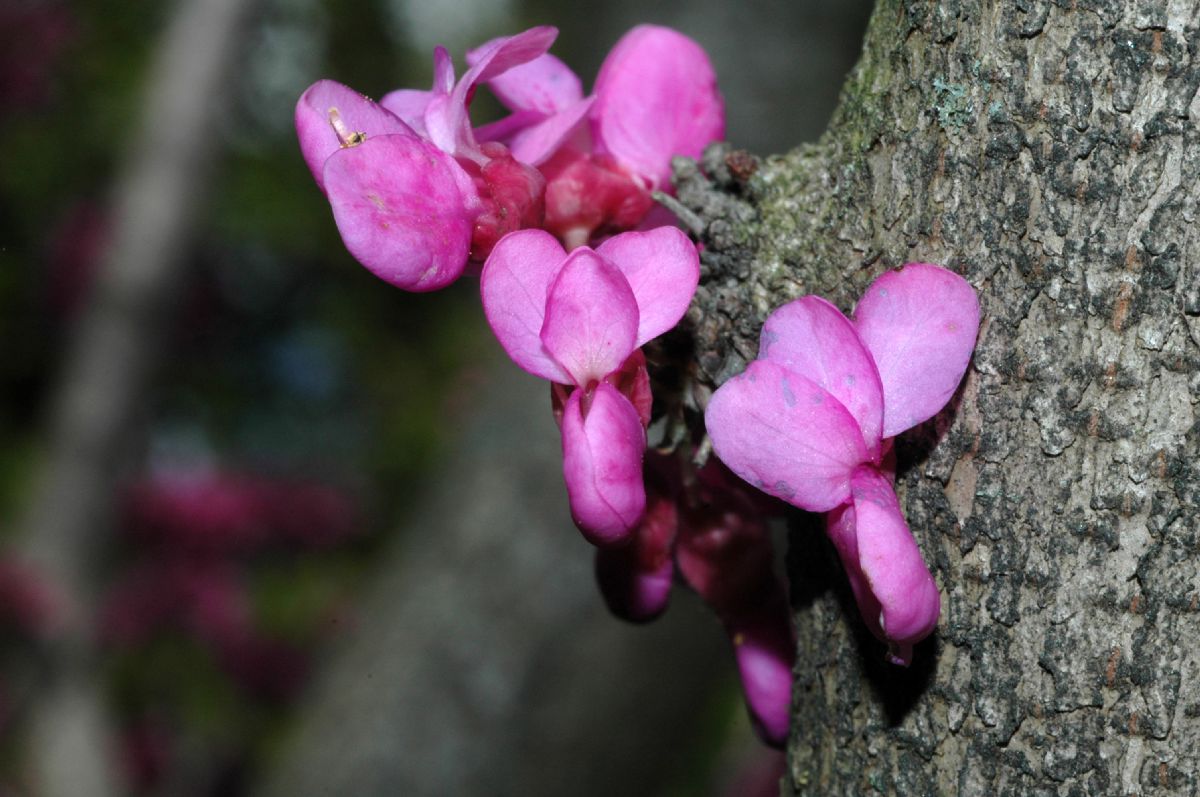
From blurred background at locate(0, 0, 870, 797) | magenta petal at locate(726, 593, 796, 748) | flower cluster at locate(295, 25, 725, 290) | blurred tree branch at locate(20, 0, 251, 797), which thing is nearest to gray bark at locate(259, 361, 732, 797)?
blurred background at locate(0, 0, 870, 797)

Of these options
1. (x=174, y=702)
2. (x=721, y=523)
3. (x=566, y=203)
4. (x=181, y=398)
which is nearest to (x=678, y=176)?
(x=566, y=203)

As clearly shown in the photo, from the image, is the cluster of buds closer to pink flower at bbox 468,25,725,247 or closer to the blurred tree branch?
pink flower at bbox 468,25,725,247

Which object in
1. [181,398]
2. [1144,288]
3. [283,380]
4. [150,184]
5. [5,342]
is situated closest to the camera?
[1144,288]

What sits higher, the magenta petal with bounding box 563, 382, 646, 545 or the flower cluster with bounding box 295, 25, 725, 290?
the flower cluster with bounding box 295, 25, 725, 290

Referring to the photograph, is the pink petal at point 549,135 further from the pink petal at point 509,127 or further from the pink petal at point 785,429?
the pink petal at point 785,429

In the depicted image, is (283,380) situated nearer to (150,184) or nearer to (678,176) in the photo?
(150,184)

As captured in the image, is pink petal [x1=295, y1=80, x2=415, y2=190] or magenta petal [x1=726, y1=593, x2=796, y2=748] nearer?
pink petal [x1=295, y1=80, x2=415, y2=190]

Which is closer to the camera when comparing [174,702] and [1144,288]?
[1144,288]

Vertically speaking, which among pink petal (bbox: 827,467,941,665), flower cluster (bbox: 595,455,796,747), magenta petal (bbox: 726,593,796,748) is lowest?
magenta petal (bbox: 726,593,796,748)
